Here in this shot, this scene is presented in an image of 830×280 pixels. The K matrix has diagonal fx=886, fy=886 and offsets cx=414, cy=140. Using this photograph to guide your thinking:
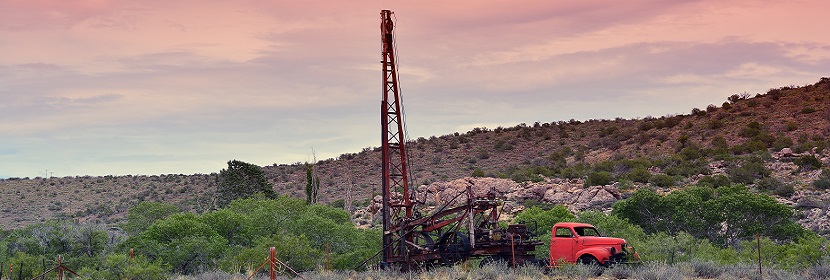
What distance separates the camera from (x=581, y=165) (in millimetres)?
64625

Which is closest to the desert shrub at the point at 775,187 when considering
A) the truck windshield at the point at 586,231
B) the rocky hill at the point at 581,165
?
the rocky hill at the point at 581,165

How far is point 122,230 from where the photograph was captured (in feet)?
136

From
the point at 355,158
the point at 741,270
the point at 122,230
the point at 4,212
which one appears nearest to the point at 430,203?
the point at 122,230

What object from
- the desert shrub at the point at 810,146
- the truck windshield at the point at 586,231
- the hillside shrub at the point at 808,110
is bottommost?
the truck windshield at the point at 586,231

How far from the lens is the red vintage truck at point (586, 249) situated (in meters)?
24.8

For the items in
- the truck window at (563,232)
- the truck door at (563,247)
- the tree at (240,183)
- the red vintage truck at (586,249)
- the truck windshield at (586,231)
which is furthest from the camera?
the tree at (240,183)

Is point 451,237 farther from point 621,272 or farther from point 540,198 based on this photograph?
point 540,198

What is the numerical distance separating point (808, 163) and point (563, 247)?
3405 cm

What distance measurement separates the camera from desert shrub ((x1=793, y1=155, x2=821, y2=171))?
2077 inches

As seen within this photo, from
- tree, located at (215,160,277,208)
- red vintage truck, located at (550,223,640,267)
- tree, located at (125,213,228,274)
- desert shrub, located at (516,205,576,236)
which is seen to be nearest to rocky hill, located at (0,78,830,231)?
tree, located at (215,160,277,208)

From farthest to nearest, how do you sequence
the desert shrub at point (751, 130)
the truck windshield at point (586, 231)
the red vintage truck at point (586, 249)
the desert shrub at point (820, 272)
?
the desert shrub at point (751, 130)
the truck windshield at point (586, 231)
the red vintage truck at point (586, 249)
the desert shrub at point (820, 272)

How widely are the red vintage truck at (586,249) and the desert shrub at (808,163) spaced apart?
105 feet

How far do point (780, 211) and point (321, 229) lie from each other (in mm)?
19024

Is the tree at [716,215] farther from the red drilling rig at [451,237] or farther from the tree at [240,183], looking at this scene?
the tree at [240,183]
